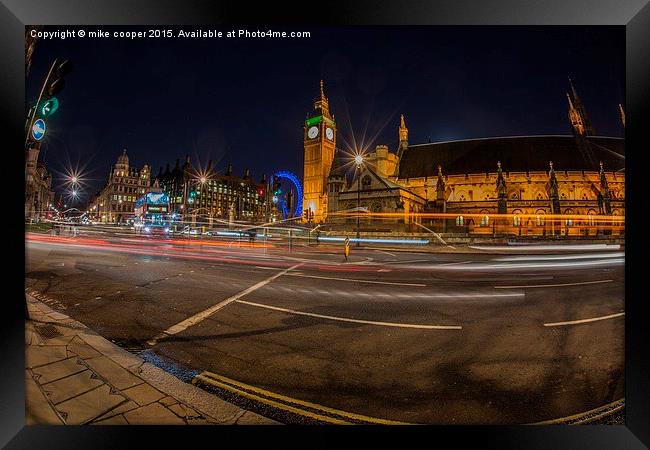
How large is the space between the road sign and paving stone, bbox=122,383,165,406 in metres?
5.09

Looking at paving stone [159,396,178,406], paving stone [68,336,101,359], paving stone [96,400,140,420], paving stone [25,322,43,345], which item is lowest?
paving stone [96,400,140,420]

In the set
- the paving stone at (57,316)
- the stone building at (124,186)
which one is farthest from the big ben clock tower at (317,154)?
the paving stone at (57,316)

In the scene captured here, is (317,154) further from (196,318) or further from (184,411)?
(184,411)

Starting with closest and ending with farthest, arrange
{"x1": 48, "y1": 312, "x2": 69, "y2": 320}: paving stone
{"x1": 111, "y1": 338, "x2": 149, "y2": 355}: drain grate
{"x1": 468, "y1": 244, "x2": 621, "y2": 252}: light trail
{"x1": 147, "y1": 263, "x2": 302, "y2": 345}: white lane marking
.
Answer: {"x1": 111, "y1": 338, "x2": 149, "y2": 355}: drain grate → {"x1": 147, "y1": 263, "x2": 302, "y2": 345}: white lane marking → {"x1": 48, "y1": 312, "x2": 69, "y2": 320}: paving stone → {"x1": 468, "y1": 244, "x2": 621, "y2": 252}: light trail

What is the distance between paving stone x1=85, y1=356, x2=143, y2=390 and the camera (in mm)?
3324

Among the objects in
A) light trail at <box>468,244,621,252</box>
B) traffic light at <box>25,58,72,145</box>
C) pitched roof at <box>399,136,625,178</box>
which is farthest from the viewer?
pitched roof at <box>399,136,625,178</box>

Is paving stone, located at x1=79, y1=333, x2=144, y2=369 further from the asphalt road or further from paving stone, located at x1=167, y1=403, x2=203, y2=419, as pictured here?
paving stone, located at x1=167, y1=403, x2=203, y2=419

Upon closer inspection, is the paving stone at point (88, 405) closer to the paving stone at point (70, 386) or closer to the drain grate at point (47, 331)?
the paving stone at point (70, 386)

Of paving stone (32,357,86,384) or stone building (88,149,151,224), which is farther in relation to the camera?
stone building (88,149,151,224)

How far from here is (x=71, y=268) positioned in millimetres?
11133

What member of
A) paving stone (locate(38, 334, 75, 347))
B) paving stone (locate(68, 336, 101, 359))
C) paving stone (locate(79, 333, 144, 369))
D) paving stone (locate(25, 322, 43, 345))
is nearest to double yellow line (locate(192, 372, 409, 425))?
paving stone (locate(79, 333, 144, 369))
